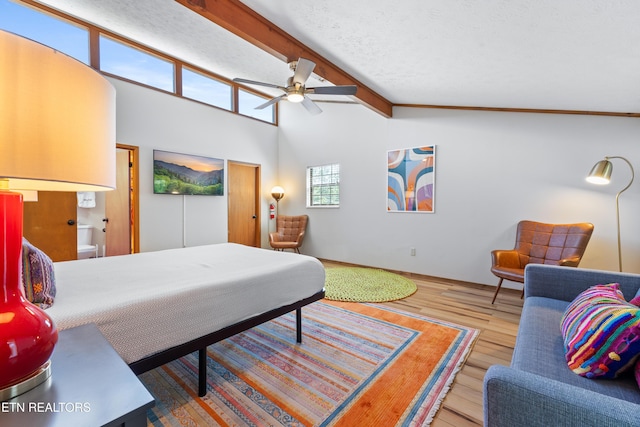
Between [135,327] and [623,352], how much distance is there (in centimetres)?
191

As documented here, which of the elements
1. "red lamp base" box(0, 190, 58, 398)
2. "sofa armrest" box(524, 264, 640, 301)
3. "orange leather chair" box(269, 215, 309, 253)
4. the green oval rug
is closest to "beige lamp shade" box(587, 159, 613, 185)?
"sofa armrest" box(524, 264, 640, 301)

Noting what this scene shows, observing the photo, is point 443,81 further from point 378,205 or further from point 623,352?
point 623,352

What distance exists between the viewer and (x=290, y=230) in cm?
566

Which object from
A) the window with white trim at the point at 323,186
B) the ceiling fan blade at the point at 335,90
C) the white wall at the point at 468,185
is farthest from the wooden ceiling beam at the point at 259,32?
the window with white trim at the point at 323,186

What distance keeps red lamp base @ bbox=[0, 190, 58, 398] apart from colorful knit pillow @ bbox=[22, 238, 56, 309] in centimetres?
62

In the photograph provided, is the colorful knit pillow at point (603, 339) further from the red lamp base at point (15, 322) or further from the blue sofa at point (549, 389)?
the red lamp base at point (15, 322)

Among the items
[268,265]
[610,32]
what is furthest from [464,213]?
[268,265]

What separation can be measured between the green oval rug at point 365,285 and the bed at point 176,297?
1.15m

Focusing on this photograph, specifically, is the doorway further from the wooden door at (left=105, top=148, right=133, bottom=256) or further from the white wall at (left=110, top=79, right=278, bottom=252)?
the white wall at (left=110, top=79, right=278, bottom=252)

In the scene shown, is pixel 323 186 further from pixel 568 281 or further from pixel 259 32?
pixel 568 281

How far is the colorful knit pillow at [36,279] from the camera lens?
1.15 meters

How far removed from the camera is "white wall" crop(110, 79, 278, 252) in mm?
4086

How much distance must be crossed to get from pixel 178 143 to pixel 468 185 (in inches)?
173

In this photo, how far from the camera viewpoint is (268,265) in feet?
6.64
